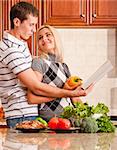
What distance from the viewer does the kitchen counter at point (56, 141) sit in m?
1.86

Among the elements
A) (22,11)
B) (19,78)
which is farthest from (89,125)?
(22,11)

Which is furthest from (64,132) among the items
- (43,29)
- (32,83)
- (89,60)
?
(89,60)

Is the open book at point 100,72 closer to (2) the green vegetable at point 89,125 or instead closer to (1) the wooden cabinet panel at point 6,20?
(2) the green vegetable at point 89,125

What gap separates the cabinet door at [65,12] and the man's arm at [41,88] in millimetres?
2178

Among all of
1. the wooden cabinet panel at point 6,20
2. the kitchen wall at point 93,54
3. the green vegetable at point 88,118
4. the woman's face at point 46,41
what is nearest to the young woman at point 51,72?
the woman's face at point 46,41

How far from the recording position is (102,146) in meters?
1.92

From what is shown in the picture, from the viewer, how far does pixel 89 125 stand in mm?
2373

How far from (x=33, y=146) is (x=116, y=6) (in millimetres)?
3013

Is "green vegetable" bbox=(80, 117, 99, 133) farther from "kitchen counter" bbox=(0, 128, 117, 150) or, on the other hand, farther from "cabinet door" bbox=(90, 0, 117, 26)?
"cabinet door" bbox=(90, 0, 117, 26)

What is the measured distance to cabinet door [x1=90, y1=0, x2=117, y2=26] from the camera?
4.67m

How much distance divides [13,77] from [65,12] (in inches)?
91.4

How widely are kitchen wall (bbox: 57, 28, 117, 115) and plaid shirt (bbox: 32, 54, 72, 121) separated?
1.97m

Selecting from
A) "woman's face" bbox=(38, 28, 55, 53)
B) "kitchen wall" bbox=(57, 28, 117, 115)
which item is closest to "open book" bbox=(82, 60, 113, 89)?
"woman's face" bbox=(38, 28, 55, 53)

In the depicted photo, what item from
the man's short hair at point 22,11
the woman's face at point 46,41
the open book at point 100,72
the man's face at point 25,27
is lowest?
the open book at point 100,72
